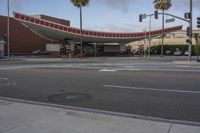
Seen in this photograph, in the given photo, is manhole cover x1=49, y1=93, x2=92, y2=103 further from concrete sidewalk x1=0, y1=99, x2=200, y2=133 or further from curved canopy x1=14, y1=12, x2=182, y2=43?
curved canopy x1=14, y1=12, x2=182, y2=43

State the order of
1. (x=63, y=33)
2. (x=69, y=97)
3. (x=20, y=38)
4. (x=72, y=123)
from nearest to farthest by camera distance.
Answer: (x=72, y=123)
(x=69, y=97)
(x=63, y=33)
(x=20, y=38)

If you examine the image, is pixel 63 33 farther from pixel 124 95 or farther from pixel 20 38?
pixel 124 95

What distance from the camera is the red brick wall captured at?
236 feet

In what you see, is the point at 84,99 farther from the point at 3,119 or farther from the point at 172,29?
the point at 172,29

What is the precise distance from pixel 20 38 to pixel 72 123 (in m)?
70.4

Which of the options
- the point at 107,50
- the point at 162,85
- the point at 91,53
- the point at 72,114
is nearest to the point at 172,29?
the point at 107,50

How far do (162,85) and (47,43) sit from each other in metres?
70.5

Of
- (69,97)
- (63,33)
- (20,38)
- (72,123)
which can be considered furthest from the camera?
(20,38)

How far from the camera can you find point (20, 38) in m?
75.6

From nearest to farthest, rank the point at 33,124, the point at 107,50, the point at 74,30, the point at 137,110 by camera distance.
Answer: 1. the point at 33,124
2. the point at 137,110
3. the point at 74,30
4. the point at 107,50

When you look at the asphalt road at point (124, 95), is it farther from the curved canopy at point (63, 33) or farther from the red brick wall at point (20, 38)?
the red brick wall at point (20, 38)

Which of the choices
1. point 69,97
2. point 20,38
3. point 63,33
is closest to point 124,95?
point 69,97

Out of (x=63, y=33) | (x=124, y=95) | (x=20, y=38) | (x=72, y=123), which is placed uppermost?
(x=63, y=33)

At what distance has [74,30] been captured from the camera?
6788cm
